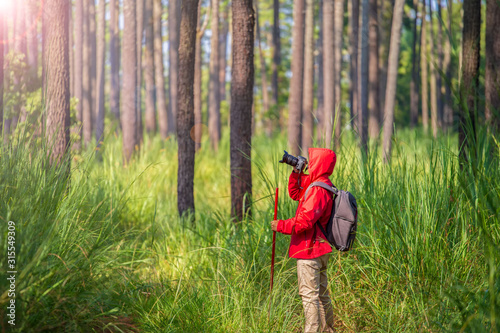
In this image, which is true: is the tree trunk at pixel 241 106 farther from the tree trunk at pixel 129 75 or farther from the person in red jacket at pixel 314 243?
the tree trunk at pixel 129 75

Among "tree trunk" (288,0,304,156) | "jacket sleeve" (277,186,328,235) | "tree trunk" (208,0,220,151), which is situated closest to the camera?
"jacket sleeve" (277,186,328,235)

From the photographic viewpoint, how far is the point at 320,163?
13.1 feet

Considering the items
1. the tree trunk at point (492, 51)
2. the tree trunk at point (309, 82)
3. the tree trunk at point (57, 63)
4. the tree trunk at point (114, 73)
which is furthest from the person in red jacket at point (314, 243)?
the tree trunk at point (114, 73)

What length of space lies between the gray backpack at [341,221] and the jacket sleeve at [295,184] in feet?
1.36

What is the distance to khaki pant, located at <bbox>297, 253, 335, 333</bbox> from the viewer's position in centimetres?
385

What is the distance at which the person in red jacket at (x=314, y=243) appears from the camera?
12.5 ft

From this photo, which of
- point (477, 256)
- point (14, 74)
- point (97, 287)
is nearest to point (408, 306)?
point (477, 256)

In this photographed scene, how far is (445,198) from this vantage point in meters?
4.17

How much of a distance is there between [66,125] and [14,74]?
490 cm

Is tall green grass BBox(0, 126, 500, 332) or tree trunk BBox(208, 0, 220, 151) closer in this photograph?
tall green grass BBox(0, 126, 500, 332)

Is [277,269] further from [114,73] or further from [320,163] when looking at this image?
[114,73]

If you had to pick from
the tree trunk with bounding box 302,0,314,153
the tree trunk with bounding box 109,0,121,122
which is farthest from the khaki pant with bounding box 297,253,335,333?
the tree trunk with bounding box 109,0,121,122

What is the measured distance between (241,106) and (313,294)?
3.39 m

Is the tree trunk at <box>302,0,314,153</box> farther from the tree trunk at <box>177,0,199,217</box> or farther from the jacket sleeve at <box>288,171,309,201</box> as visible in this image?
the jacket sleeve at <box>288,171,309,201</box>
